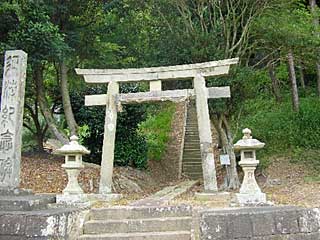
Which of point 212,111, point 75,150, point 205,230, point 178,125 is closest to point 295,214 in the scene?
point 205,230

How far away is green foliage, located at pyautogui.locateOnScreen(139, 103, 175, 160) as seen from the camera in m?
18.4

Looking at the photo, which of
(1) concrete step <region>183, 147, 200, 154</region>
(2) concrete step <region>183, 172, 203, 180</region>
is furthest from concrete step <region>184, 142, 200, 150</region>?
(2) concrete step <region>183, 172, 203, 180</region>

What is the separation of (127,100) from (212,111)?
3.24 m

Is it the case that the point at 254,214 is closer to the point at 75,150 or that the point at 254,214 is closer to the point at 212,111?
the point at 75,150

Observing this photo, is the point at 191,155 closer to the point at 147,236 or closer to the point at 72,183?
the point at 72,183

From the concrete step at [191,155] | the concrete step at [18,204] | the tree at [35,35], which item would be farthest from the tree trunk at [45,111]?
the concrete step at [191,155]

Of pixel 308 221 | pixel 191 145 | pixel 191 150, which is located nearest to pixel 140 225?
pixel 308 221

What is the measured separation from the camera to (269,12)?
1296 cm

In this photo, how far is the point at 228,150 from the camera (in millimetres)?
12734

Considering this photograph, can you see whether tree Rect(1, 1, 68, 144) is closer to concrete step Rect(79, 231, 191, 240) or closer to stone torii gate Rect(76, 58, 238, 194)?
stone torii gate Rect(76, 58, 238, 194)

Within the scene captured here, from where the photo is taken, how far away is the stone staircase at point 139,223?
653 centimetres

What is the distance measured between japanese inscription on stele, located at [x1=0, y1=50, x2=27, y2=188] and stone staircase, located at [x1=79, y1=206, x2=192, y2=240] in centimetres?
182

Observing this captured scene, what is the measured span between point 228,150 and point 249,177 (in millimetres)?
5139

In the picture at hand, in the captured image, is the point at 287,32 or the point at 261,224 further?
the point at 287,32
